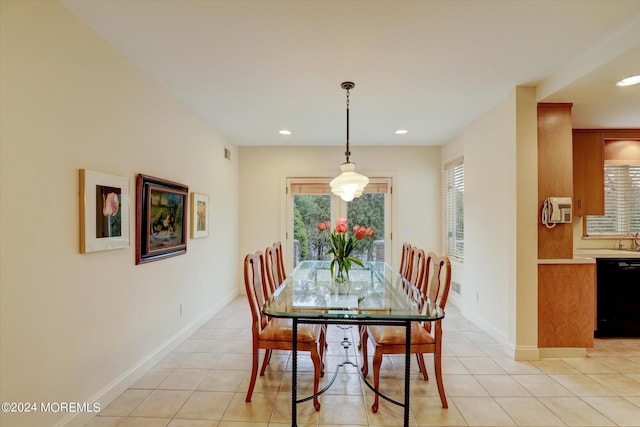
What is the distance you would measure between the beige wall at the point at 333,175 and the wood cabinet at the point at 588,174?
1.84 meters

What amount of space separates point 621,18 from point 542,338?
8.60 ft

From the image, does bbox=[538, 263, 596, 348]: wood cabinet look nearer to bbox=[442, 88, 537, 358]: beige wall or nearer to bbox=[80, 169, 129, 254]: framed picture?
bbox=[442, 88, 537, 358]: beige wall

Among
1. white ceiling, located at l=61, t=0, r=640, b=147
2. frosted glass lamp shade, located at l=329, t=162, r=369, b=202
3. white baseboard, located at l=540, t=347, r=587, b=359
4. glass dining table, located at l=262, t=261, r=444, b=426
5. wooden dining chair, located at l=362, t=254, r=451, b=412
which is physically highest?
white ceiling, located at l=61, t=0, r=640, b=147

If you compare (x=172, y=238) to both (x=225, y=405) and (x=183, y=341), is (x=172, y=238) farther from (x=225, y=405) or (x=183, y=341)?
(x=225, y=405)

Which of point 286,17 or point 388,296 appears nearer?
point 286,17

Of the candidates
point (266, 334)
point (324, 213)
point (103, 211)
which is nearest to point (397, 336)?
point (266, 334)

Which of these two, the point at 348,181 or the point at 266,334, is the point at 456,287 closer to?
the point at 348,181

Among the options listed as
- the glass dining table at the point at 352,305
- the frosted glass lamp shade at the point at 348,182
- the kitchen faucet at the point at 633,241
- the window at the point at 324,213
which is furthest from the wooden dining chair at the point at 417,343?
the kitchen faucet at the point at 633,241

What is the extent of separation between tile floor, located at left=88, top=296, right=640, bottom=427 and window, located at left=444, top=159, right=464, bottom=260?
1785 millimetres

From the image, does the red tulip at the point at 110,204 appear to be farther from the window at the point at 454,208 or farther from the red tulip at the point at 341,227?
the window at the point at 454,208

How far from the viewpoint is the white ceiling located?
6.08 feet

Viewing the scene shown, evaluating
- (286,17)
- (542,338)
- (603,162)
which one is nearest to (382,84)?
(286,17)

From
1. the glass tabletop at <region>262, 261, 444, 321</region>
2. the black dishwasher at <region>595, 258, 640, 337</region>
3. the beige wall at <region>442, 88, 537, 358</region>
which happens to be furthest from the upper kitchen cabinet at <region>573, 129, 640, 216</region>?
the glass tabletop at <region>262, 261, 444, 321</region>

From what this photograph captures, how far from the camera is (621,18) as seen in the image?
1.93 meters
